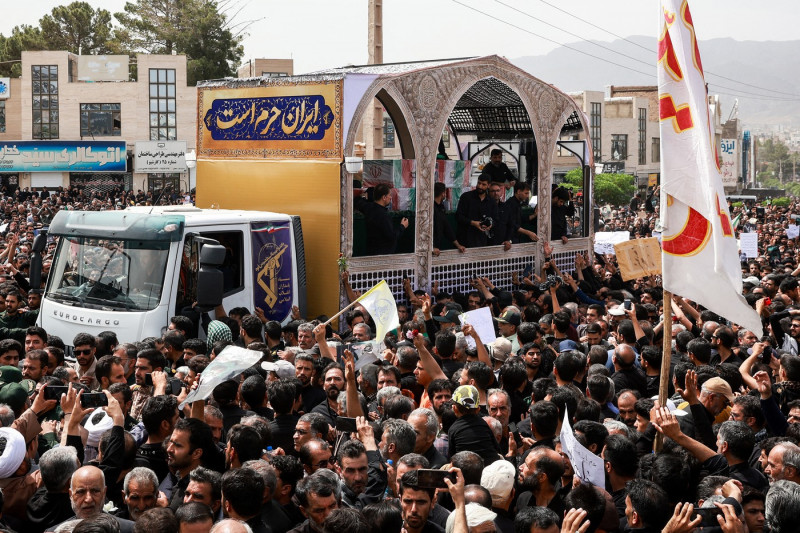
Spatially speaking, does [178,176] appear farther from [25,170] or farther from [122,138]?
[25,170]

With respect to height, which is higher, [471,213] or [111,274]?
[471,213]

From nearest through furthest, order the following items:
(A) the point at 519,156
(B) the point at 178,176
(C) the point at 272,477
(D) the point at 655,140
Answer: (C) the point at 272,477 → (A) the point at 519,156 → (B) the point at 178,176 → (D) the point at 655,140

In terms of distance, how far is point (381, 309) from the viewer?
937 centimetres

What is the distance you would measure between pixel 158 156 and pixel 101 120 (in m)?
4.71

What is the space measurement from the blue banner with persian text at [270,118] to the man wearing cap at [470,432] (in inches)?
247

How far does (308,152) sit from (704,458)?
24.5 ft

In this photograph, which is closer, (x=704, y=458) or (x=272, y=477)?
(x=272, y=477)

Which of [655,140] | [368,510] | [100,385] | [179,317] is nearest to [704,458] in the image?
[368,510]

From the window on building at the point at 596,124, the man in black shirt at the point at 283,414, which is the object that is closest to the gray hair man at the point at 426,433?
the man in black shirt at the point at 283,414

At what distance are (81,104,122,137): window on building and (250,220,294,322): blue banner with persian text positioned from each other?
4277cm

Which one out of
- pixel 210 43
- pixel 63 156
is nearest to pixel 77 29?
pixel 210 43

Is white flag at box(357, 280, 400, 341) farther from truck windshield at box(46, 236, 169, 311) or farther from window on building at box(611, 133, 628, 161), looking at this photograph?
window on building at box(611, 133, 628, 161)

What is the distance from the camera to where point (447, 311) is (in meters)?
11.1

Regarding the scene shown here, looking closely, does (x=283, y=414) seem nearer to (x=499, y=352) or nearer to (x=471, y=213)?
(x=499, y=352)
